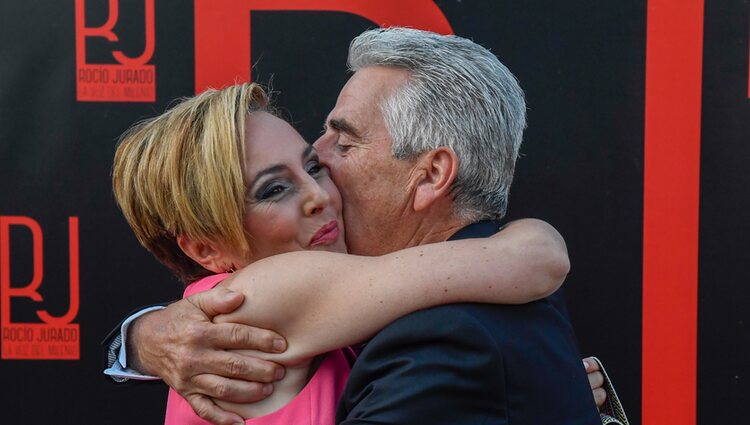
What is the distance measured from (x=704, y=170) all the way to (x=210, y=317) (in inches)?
59.6

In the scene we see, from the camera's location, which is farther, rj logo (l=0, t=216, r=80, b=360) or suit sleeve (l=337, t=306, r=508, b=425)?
rj logo (l=0, t=216, r=80, b=360)

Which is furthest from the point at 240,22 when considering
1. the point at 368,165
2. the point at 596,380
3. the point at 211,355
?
the point at 596,380

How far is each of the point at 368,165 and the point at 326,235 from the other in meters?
0.17

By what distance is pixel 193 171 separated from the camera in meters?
1.60

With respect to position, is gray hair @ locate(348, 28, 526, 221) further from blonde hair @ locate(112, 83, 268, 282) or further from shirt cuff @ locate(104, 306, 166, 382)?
shirt cuff @ locate(104, 306, 166, 382)

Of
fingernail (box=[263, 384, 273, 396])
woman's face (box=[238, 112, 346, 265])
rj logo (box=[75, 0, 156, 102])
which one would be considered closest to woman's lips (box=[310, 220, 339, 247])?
woman's face (box=[238, 112, 346, 265])

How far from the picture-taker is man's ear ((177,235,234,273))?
1689 mm

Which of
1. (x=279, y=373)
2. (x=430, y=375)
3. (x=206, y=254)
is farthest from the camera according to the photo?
(x=206, y=254)

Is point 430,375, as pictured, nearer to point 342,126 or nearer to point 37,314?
point 342,126

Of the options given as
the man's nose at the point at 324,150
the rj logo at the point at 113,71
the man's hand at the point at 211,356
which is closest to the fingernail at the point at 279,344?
the man's hand at the point at 211,356

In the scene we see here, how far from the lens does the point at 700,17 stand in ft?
7.75

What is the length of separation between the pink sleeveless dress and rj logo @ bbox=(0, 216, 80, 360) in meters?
1.05

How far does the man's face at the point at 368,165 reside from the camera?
5.70 ft

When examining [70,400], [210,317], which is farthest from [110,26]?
[210,317]
